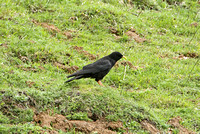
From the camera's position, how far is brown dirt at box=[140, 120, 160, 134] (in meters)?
6.12

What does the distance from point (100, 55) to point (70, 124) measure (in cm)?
465

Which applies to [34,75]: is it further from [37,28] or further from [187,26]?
[187,26]

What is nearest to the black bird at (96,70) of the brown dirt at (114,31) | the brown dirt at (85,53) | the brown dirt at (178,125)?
the brown dirt at (85,53)

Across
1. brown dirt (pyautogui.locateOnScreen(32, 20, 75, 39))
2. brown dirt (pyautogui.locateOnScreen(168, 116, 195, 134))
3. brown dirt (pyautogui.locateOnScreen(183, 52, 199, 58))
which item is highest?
brown dirt (pyautogui.locateOnScreen(32, 20, 75, 39))

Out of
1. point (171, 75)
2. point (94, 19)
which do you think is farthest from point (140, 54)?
point (94, 19)

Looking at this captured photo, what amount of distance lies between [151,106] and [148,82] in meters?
1.43

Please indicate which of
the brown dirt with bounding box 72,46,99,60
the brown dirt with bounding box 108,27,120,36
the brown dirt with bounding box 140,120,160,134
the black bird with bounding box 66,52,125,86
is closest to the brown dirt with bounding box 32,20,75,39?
the brown dirt with bounding box 72,46,99,60

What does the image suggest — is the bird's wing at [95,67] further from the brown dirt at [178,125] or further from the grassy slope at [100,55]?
the brown dirt at [178,125]

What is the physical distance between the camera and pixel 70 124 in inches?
219

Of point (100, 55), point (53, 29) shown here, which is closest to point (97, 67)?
point (100, 55)

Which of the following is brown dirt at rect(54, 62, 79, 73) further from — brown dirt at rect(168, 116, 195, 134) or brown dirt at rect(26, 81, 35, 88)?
brown dirt at rect(168, 116, 195, 134)

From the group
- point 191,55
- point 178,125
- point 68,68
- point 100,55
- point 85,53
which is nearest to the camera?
point 178,125

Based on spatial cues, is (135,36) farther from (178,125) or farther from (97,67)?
(178,125)

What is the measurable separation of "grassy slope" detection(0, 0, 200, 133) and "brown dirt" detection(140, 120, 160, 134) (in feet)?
0.35
